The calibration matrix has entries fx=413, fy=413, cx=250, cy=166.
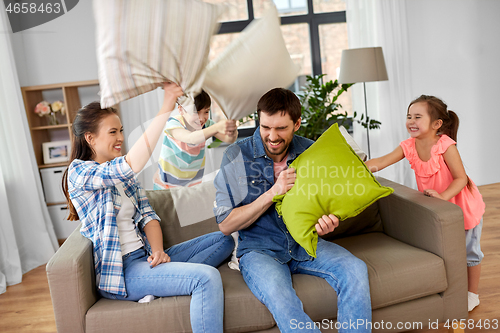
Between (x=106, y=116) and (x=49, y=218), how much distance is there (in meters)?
2.13

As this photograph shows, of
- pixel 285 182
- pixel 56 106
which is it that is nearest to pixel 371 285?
pixel 285 182

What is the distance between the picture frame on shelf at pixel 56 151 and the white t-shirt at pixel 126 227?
2129 mm

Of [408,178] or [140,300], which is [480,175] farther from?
[140,300]

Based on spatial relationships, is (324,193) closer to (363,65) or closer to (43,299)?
(43,299)

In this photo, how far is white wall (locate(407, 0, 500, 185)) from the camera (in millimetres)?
4000

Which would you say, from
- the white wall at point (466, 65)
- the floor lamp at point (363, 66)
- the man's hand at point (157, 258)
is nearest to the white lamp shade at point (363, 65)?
the floor lamp at point (363, 66)

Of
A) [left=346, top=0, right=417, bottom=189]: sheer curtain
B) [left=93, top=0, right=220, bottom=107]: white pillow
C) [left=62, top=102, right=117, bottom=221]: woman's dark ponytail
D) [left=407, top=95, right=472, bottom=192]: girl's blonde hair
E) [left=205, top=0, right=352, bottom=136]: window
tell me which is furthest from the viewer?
[left=205, top=0, right=352, bottom=136]: window

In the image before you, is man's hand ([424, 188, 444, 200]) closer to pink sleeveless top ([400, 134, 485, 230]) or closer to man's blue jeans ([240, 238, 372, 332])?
pink sleeveless top ([400, 134, 485, 230])

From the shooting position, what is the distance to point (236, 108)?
45.9 inches

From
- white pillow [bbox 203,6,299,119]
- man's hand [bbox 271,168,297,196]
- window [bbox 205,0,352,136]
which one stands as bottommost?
man's hand [bbox 271,168,297,196]

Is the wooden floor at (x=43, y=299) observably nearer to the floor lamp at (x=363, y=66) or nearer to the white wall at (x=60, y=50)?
the floor lamp at (x=363, y=66)

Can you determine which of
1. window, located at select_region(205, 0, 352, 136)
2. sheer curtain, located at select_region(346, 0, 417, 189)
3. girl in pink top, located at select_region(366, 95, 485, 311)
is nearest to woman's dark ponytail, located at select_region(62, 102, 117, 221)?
girl in pink top, located at select_region(366, 95, 485, 311)

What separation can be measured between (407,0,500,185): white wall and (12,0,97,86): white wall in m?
2.98

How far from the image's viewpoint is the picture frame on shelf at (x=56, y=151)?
345 centimetres
